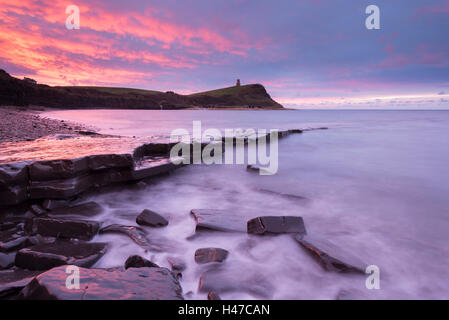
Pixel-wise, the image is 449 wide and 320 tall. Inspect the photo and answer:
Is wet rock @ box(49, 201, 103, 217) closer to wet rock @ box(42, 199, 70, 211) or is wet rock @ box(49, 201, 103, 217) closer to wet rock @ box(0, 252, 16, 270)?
wet rock @ box(42, 199, 70, 211)

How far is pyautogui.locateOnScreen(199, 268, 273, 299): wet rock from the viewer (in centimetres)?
200

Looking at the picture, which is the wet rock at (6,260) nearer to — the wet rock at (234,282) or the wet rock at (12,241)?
the wet rock at (12,241)

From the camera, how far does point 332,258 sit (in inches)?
90.0

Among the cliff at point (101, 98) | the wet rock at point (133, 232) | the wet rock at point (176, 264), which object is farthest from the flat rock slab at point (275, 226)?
the cliff at point (101, 98)

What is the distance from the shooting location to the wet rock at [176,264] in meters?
2.25

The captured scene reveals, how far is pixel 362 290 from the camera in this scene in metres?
2.05

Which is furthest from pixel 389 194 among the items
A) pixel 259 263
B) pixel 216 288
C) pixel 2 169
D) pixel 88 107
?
pixel 88 107

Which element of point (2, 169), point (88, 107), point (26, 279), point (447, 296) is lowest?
point (447, 296)

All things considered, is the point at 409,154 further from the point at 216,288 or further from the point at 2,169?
the point at 2,169

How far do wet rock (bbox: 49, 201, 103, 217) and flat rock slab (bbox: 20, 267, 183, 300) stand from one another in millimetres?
1702

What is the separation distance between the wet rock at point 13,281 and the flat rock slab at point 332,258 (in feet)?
8.07

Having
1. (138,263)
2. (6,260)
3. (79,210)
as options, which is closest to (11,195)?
(79,210)

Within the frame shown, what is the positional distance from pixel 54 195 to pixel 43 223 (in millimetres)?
718

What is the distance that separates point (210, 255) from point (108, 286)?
1.04 m
